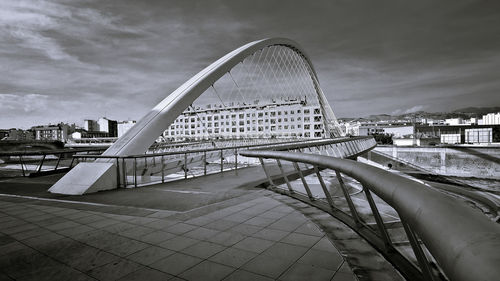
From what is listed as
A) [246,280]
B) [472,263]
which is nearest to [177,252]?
[246,280]

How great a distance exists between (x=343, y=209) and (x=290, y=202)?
1255mm

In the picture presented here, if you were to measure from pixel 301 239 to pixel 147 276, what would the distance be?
167 cm

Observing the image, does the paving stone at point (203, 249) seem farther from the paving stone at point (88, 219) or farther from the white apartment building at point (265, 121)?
the white apartment building at point (265, 121)

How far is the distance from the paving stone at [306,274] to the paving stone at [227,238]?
0.90 m

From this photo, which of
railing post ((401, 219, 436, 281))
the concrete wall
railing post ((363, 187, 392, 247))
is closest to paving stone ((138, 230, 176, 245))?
railing post ((363, 187, 392, 247))

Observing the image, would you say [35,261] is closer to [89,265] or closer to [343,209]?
Result: [89,265]

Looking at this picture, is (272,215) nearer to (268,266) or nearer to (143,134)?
(268,266)

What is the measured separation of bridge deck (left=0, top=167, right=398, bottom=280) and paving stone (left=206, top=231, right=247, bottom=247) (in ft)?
0.04

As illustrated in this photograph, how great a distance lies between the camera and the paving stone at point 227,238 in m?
3.16

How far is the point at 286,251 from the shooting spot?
9.39 ft

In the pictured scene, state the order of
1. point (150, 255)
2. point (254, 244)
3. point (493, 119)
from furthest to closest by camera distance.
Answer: point (493, 119), point (254, 244), point (150, 255)

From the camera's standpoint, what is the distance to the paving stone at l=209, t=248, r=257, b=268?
2.63 m

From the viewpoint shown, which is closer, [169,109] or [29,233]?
[29,233]

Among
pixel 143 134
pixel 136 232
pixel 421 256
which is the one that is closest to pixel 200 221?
pixel 136 232
